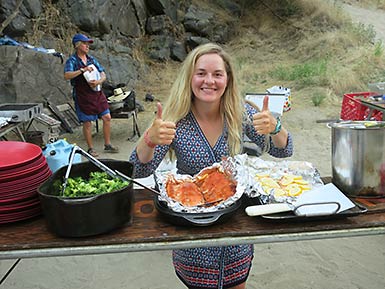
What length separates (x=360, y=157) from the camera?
1445mm

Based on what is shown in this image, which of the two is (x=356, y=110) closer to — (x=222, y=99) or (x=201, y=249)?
(x=222, y=99)

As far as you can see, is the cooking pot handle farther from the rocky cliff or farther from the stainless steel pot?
the rocky cliff

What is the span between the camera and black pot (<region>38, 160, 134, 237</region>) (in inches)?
47.3

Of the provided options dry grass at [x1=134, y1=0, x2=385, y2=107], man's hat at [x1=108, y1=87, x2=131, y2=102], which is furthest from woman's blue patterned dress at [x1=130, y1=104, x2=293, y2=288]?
dry grass at [x1=134, y1=0, x2=385, y2=107]

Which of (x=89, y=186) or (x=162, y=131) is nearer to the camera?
(x=89, y=186)

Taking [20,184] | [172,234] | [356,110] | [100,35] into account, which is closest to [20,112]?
[20,184]

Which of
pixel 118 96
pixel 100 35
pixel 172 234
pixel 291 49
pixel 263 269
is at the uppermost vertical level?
pixel 100 35

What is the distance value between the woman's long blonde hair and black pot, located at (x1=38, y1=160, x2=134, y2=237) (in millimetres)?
589

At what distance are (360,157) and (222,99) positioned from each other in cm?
67

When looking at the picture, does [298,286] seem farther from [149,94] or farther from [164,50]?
[164,50]

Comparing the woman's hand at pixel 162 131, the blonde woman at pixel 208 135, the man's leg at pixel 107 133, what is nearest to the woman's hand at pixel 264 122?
the blonde woman at pixel 208 135

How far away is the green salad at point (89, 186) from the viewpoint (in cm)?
132

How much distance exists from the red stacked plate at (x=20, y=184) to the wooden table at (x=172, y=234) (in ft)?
0.15

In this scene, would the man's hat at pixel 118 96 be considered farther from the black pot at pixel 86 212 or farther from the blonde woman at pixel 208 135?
the black pot at pixel 86 212
